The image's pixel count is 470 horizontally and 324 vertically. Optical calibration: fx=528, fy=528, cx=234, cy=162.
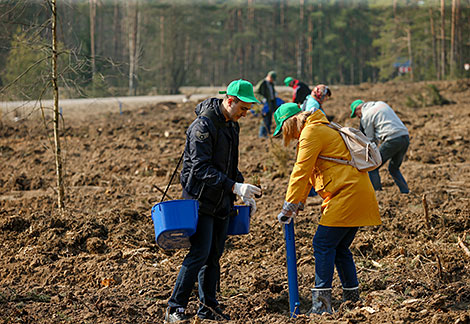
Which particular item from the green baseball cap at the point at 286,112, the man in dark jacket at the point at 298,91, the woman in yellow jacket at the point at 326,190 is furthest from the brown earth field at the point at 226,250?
the green baseball cap at the point at 286,112

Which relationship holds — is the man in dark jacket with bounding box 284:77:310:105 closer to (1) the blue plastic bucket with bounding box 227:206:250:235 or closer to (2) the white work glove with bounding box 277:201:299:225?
(1) the blue plastic bucket with bounding box 227:206:250:235

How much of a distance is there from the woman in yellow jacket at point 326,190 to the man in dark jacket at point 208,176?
33 cm

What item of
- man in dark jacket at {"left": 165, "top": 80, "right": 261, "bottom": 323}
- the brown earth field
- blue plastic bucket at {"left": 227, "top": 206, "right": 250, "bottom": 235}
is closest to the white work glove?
man in dark jacket at {"left": 165, "top": 80, "right": 261, "bottom": 323}

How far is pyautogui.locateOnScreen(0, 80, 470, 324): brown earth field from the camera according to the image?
4211mm

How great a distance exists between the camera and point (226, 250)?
240 inches

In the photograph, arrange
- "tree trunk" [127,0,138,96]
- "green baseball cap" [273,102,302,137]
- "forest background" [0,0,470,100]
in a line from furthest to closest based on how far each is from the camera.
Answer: "forest background" [0,0,470,100], "tree trunk" [127,0,138,96], "green baseball cap" [273,102,302,137]

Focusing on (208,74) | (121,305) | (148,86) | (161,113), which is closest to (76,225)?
(121,305)

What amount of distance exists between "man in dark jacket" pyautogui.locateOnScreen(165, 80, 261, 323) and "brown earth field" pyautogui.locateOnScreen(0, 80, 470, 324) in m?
0.49

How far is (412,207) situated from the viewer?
7.59m

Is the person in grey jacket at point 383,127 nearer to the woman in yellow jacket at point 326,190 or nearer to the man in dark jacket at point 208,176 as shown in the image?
the woman in yellow jacket at point 326,190

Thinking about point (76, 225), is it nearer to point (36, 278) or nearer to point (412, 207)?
point (36, 278)

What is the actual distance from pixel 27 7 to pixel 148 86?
29.2 m

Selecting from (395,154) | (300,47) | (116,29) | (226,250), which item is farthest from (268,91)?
(116,29)

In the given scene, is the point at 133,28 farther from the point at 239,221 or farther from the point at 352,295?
the point at 352,295
